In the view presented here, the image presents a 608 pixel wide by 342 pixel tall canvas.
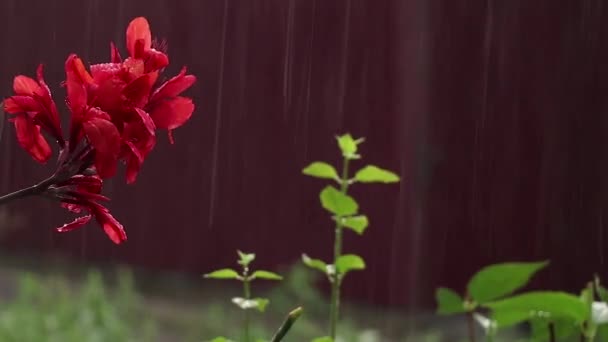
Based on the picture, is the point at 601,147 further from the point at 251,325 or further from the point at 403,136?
the point at 251,325

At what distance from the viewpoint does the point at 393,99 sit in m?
3.18

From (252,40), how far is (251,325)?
1.03 meters

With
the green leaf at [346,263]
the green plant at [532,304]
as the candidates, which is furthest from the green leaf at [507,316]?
the green leaf at [346,263]

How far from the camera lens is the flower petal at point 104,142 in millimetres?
670

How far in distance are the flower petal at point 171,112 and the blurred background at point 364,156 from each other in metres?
2.31

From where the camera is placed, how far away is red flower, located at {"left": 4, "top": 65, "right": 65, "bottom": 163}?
715 millimetres

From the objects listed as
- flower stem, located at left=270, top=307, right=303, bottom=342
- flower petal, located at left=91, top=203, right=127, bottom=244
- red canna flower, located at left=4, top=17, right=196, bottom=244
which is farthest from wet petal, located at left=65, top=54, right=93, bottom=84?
flower stem, located at left=270, top=307, right=303, bottom=342

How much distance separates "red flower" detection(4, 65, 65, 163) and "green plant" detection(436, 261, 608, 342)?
0.52m

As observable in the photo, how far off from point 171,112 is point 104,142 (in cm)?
9

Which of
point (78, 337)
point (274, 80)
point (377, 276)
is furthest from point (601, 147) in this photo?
point (78, 337)

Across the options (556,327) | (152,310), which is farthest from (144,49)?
(152,310)

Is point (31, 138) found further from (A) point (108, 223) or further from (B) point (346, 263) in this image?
(B) point (346, 263)

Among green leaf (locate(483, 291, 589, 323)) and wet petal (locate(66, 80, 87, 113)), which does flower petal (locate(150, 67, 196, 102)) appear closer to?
wet petal (locate(66, 80, 87, 113))

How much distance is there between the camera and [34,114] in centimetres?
74
